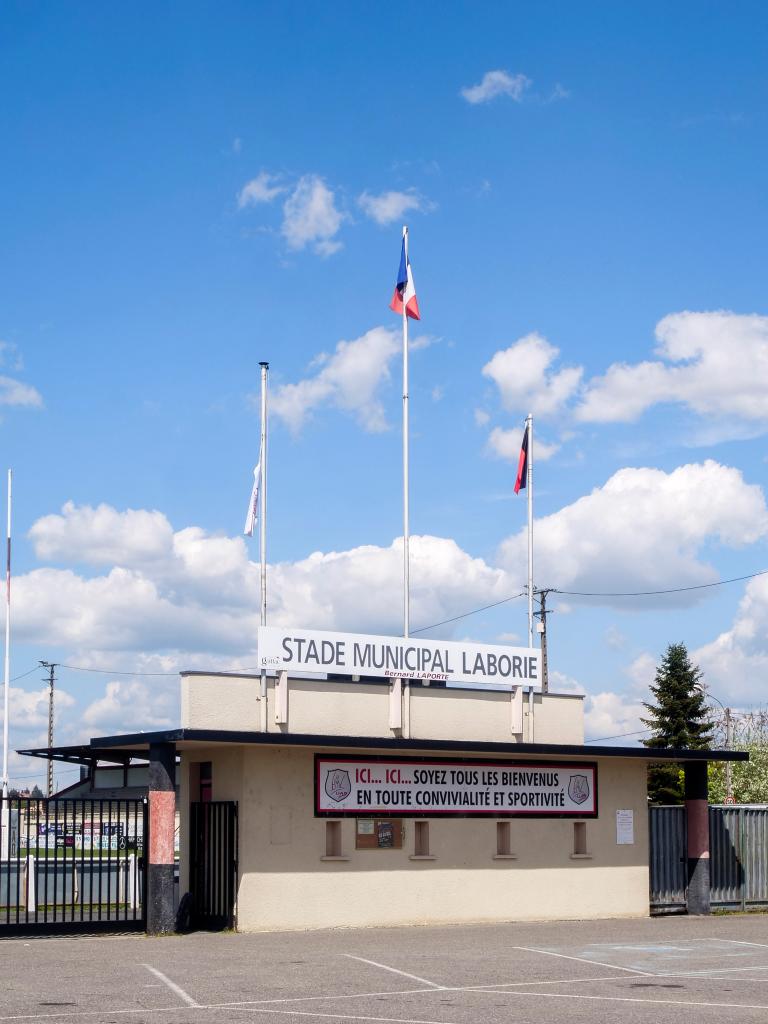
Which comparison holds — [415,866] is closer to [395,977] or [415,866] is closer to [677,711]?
[395,977]

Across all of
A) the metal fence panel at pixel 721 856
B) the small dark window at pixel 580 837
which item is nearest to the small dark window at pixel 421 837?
the small dark window at pixel 580 837

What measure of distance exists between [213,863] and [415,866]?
393cm

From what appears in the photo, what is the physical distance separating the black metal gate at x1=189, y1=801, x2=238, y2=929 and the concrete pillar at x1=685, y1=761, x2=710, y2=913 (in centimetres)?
1083

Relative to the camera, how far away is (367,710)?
26.0 m

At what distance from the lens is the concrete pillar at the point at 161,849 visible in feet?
76.8

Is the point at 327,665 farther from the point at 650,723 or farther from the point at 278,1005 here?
the point at 650,723

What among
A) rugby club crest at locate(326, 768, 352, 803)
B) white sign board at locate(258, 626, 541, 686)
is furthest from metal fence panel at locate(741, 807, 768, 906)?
rugby club crest at locate(326, 768, 352, 803)

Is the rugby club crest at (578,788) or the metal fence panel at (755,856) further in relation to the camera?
the metal fence panel at (755,856)

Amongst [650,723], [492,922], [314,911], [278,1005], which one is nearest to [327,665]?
[314,911]

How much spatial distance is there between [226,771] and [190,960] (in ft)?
20.3

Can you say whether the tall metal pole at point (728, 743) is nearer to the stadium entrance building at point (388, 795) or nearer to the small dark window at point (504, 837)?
the stadium entrance building at point (388, 795)

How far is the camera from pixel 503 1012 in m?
14.0

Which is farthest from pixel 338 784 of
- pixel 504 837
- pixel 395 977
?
pixel 395 977

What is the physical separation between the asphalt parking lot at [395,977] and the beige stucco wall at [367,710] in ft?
12.1
